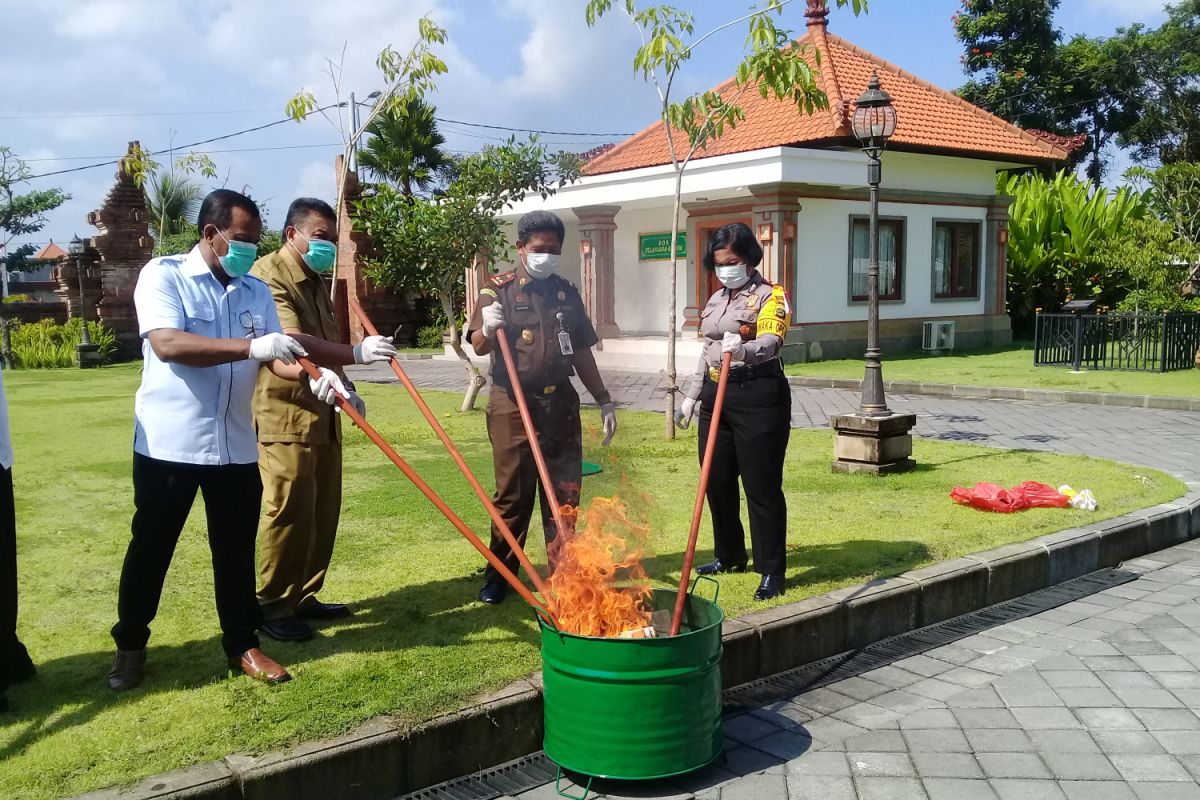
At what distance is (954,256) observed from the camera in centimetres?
2159

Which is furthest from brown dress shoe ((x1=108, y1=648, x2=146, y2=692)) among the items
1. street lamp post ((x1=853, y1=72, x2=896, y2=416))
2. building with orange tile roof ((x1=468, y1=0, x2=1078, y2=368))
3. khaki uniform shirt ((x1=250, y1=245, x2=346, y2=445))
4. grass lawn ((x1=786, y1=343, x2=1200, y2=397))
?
building with orange tile roof ((x1=468, y1=0, x2=1078, y2=368))

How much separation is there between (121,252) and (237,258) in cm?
2638

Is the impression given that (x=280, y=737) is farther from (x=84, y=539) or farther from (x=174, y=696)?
(x=84, y=539)

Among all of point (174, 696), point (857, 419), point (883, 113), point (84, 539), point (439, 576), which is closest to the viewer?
point (174, 696)

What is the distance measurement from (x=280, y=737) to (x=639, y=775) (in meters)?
1.21

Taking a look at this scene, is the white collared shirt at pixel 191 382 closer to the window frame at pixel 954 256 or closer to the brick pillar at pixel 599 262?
the brick pillar at pixel 599 262

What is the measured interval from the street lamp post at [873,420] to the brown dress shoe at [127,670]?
581cm

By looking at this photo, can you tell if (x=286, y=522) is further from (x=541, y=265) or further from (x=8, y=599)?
(x=541, y=265)

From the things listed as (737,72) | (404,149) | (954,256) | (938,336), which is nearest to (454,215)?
(737,72)

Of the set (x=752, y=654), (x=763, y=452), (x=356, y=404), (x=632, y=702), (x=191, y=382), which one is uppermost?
(x=191, y=382)

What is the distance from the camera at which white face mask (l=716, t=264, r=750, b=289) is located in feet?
16.1

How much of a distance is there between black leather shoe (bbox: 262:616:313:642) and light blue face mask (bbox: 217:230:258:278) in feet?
5.06

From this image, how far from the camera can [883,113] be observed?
8.71 metres

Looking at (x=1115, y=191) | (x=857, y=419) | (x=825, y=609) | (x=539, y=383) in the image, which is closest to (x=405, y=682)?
(x=539, y=383)
